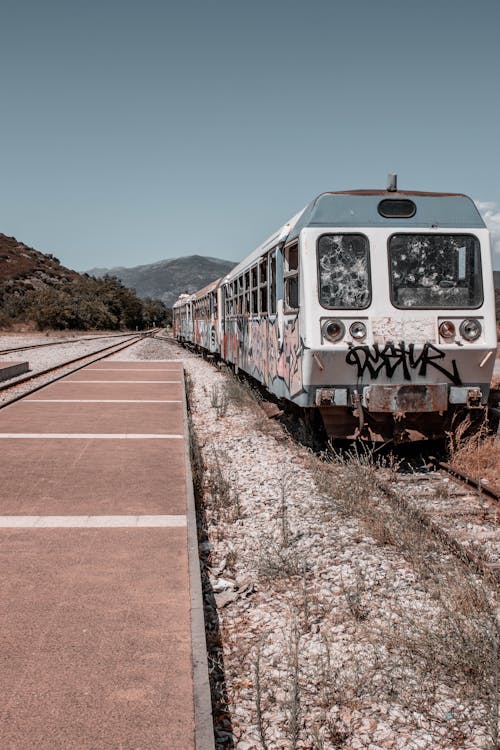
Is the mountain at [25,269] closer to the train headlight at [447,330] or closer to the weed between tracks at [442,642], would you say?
the train headlight at [447,330]

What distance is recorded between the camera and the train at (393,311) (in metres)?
7.93

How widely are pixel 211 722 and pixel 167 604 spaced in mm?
1288

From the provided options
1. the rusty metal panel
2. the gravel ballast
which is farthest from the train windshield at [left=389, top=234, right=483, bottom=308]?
the gravel ballast

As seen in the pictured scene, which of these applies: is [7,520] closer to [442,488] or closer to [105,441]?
[105,441]

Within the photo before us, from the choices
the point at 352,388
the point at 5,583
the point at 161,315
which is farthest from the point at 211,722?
the point at 161,315

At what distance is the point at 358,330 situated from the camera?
799 centimetres

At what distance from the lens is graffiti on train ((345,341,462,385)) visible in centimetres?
790

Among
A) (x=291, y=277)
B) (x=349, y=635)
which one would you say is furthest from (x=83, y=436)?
(x=349, y=635)

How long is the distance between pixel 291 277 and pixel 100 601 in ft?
17.8

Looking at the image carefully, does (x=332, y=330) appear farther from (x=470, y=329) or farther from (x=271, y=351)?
(x=271, y=351)

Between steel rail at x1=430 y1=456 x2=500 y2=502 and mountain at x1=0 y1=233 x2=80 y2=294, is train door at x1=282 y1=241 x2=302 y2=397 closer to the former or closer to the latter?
steel rail at x1=430 y1=456 x2=500 y2=502

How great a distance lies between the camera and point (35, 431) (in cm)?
1025

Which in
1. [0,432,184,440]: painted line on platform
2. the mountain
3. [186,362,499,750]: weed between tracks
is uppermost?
the mountain

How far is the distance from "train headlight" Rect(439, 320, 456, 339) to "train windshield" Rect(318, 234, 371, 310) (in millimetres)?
951
